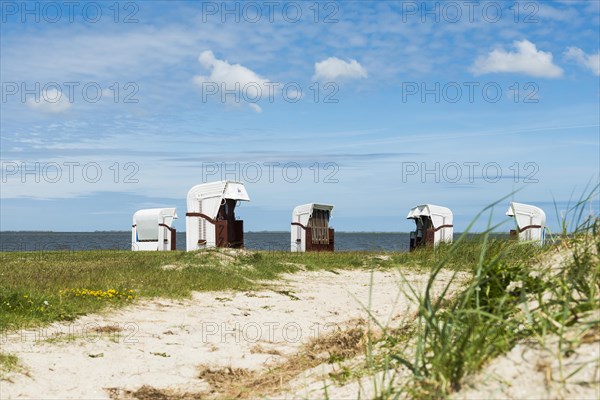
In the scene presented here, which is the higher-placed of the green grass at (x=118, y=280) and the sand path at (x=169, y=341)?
the green grass at (x=118, y=280)

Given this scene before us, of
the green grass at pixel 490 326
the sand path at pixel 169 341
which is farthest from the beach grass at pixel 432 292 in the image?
the sand path at pixel 169 341

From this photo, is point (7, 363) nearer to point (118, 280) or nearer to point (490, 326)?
point (490, 326)

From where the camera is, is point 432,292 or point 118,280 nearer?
point 432,292

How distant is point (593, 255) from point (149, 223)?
33.3 meters

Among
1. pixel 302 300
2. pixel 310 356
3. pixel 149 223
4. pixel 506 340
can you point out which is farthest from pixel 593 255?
pixel 149 223

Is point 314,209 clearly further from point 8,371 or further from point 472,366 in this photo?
point 472,366

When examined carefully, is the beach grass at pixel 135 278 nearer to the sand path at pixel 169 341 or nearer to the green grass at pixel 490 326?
the sand path at pixel 169 341

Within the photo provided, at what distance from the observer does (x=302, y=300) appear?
13430 mm

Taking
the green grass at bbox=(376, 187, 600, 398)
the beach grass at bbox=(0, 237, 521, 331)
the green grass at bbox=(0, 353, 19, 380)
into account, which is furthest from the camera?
the beach grass at bbox=(0, 237, 521, 331)

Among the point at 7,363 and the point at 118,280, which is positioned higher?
the point at 118,280

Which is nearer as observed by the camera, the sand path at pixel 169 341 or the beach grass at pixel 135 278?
the sand path at pixel 169 341

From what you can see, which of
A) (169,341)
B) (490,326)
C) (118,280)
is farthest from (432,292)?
(118,280)

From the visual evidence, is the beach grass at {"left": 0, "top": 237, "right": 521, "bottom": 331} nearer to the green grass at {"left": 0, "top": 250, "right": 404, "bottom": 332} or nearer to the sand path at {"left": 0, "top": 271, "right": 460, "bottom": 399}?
the green grass at {"left": 0, "top": 250, "right": 404, "bottom": 332}

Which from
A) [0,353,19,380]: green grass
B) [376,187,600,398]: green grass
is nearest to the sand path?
[0,353,19,380]: green grass
